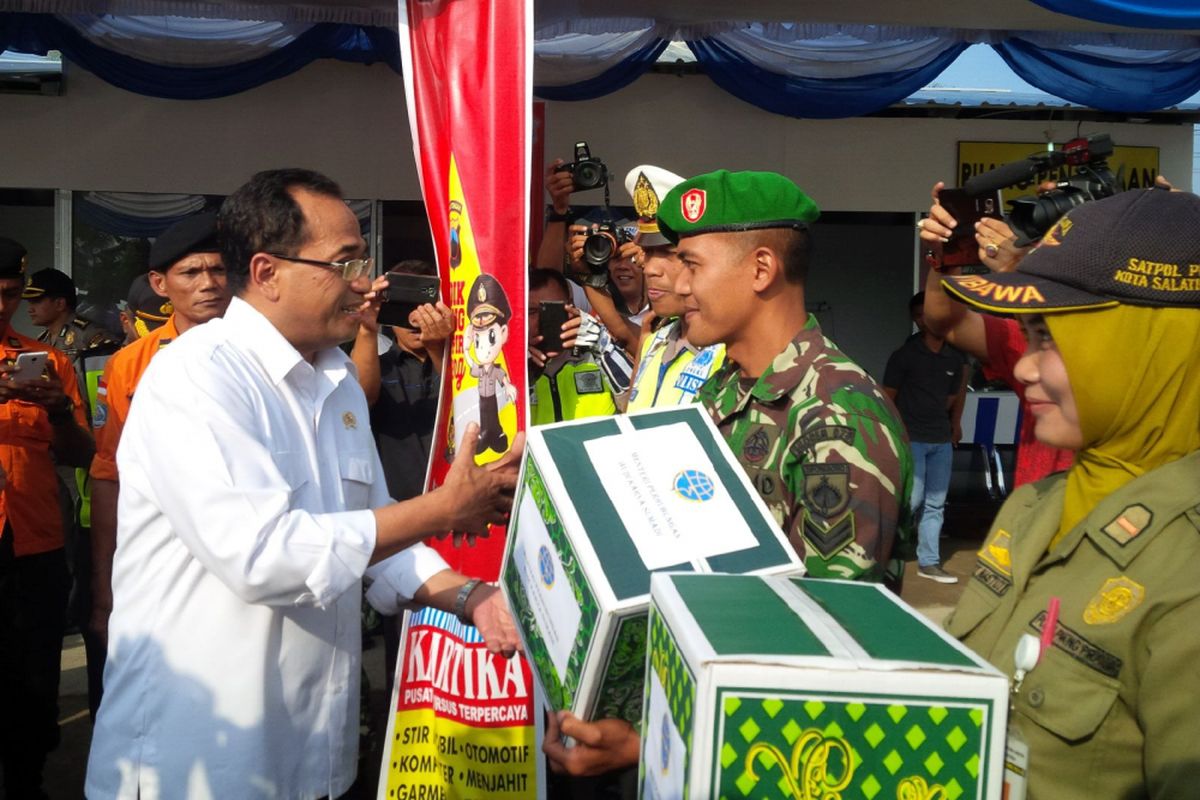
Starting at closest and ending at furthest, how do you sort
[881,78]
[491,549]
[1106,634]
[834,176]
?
[1106,634] < [491,549] < [881,78] < [834,176]

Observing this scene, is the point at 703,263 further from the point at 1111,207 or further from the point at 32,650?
the point at 32,650

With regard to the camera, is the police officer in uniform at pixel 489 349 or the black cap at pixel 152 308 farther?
the black cap at pixel 152 308

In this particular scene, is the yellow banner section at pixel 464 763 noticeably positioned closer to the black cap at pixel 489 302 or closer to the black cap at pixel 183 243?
the black cap at pixel 489 302

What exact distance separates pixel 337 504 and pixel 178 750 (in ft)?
1.97

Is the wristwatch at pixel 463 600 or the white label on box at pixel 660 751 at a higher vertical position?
the white label on box at pixel 660 751

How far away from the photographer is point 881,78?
7879mm

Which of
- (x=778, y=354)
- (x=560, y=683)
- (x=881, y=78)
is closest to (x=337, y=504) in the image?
(x=560, y=683)

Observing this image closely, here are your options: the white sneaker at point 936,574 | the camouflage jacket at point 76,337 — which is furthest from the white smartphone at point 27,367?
the white sneaker at point 936,574

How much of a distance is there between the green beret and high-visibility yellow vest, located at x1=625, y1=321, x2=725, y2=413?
80 centimetres

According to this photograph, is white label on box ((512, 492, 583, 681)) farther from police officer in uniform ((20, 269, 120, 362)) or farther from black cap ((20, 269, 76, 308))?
black cap ((20, 269, 76, 308))

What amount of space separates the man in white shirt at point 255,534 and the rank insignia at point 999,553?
107 cm

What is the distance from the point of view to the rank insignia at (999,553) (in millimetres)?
1737

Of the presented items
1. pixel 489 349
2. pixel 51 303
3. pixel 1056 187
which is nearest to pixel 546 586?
pixel 489 349

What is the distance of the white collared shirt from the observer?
6.76 ft
